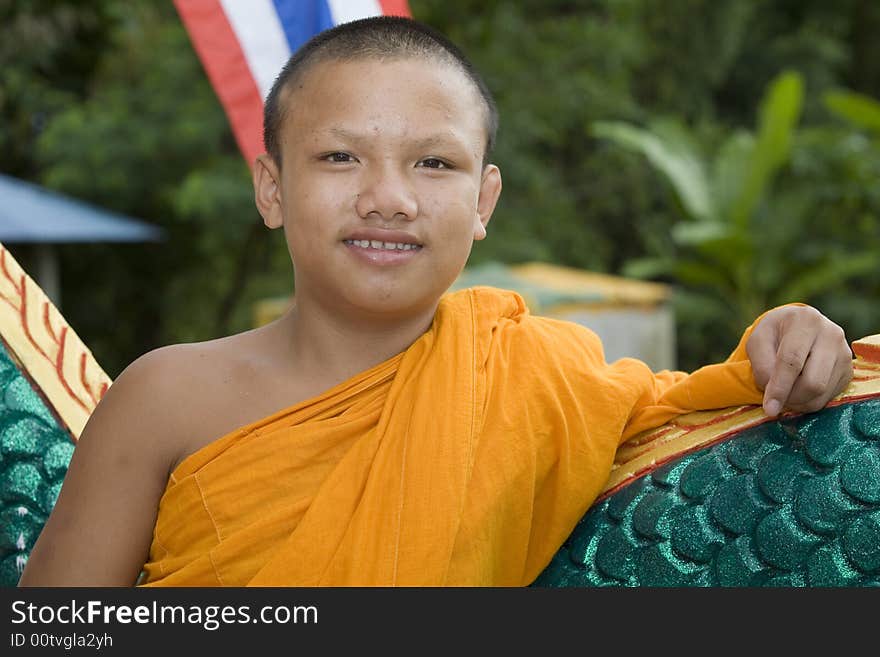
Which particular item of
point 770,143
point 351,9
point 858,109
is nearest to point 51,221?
point 351,9

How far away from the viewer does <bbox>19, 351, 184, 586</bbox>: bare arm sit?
124 cm

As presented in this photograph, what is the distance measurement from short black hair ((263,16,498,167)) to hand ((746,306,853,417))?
0.43 m

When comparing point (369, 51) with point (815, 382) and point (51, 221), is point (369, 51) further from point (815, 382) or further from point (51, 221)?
point (51, 221)

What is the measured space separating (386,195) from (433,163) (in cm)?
9

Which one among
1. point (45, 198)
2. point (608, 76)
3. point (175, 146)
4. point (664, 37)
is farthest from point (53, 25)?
point (664, 37)

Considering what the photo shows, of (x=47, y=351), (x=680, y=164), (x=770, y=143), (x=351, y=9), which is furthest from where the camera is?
(x=680, y=164)

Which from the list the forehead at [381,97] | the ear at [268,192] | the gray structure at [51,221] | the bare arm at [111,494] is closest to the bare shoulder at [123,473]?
the bare arm at [111,494]

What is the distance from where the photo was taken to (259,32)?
2480mm

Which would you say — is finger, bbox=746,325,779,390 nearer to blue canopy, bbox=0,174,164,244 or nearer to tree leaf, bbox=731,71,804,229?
blue canopy, bbox=0,174,164,244

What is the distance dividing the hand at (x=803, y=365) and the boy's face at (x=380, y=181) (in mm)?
377

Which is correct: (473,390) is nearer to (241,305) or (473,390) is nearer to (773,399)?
(773,399)

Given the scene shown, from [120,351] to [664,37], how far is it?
5.82 meters

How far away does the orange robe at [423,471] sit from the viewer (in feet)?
3.88

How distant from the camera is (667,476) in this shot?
1220 mm
